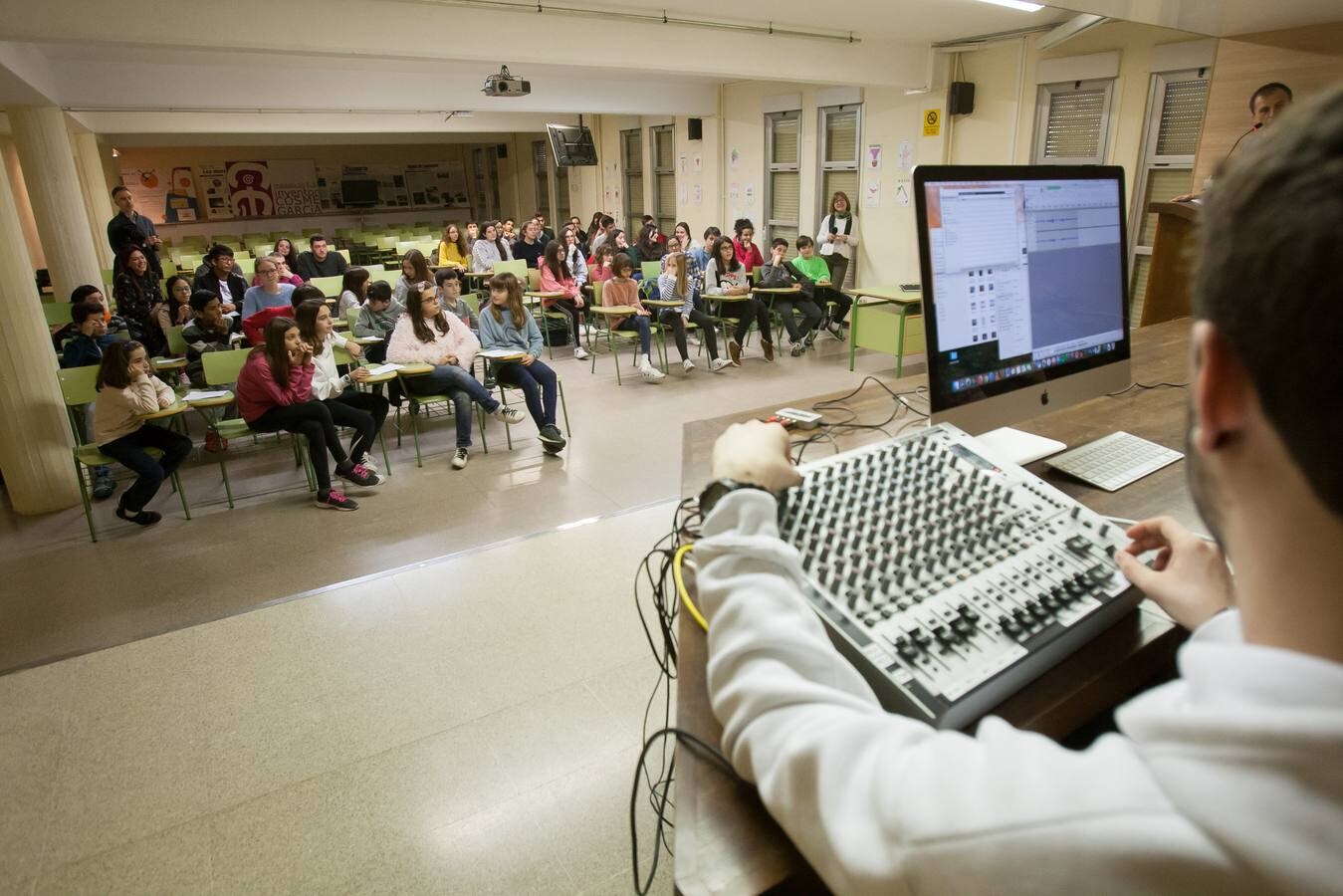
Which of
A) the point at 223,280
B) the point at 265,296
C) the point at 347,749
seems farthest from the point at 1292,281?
the point at 223,280

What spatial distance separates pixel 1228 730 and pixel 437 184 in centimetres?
1951

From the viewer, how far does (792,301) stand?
25.3 ft

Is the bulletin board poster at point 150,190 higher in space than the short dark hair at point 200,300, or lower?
higher

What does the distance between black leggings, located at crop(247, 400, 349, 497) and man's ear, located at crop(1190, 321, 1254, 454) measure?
4.30 m

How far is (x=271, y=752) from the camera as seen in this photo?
2.23 metres

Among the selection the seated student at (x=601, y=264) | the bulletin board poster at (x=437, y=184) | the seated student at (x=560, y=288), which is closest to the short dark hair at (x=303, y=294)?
the seated student at (x=560, y=288)

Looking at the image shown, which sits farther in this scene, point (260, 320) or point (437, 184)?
point (437, 184)

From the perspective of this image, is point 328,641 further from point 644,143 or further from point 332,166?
point 332,166

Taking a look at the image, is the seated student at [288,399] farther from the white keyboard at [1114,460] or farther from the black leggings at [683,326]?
the white keyboard at [1114,460]

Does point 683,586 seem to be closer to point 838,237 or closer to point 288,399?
point 288,399

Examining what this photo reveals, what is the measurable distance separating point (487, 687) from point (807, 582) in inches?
73.7

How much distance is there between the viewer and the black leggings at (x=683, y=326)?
6840mm

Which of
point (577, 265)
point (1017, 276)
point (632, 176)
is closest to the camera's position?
point (1017, 276)

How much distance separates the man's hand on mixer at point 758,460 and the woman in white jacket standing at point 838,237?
327 inches
